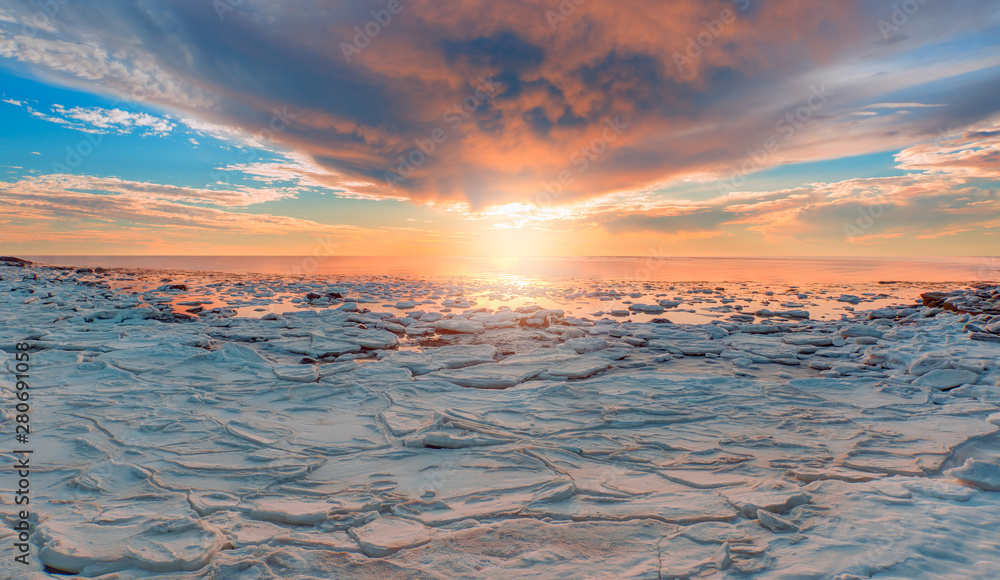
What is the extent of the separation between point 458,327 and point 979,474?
670cm

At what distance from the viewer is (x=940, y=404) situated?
4227mm

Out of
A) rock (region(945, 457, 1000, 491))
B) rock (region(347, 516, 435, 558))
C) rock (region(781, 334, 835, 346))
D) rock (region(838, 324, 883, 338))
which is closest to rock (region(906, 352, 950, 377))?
rock (region(781, 334, 835, 346))

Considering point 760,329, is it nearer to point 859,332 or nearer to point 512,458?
point 859,332

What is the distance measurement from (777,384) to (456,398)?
373cm

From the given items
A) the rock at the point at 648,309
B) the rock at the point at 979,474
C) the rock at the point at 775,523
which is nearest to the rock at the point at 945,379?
the rock at the point at 979,474

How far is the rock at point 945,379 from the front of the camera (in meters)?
4.70

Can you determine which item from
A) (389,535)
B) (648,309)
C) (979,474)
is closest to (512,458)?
(389,535)

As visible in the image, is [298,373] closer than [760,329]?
Yes

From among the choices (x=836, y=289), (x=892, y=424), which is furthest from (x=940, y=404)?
(x=836, y=289)

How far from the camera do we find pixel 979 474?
2701 mm

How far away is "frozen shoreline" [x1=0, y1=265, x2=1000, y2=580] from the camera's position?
2.08m

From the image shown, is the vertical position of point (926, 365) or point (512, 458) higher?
point (926, 365)

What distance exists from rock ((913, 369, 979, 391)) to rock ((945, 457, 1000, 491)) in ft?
8.12

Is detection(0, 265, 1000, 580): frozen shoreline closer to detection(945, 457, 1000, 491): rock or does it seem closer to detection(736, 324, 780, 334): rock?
detection(945, 457, 1000, 491): rock
